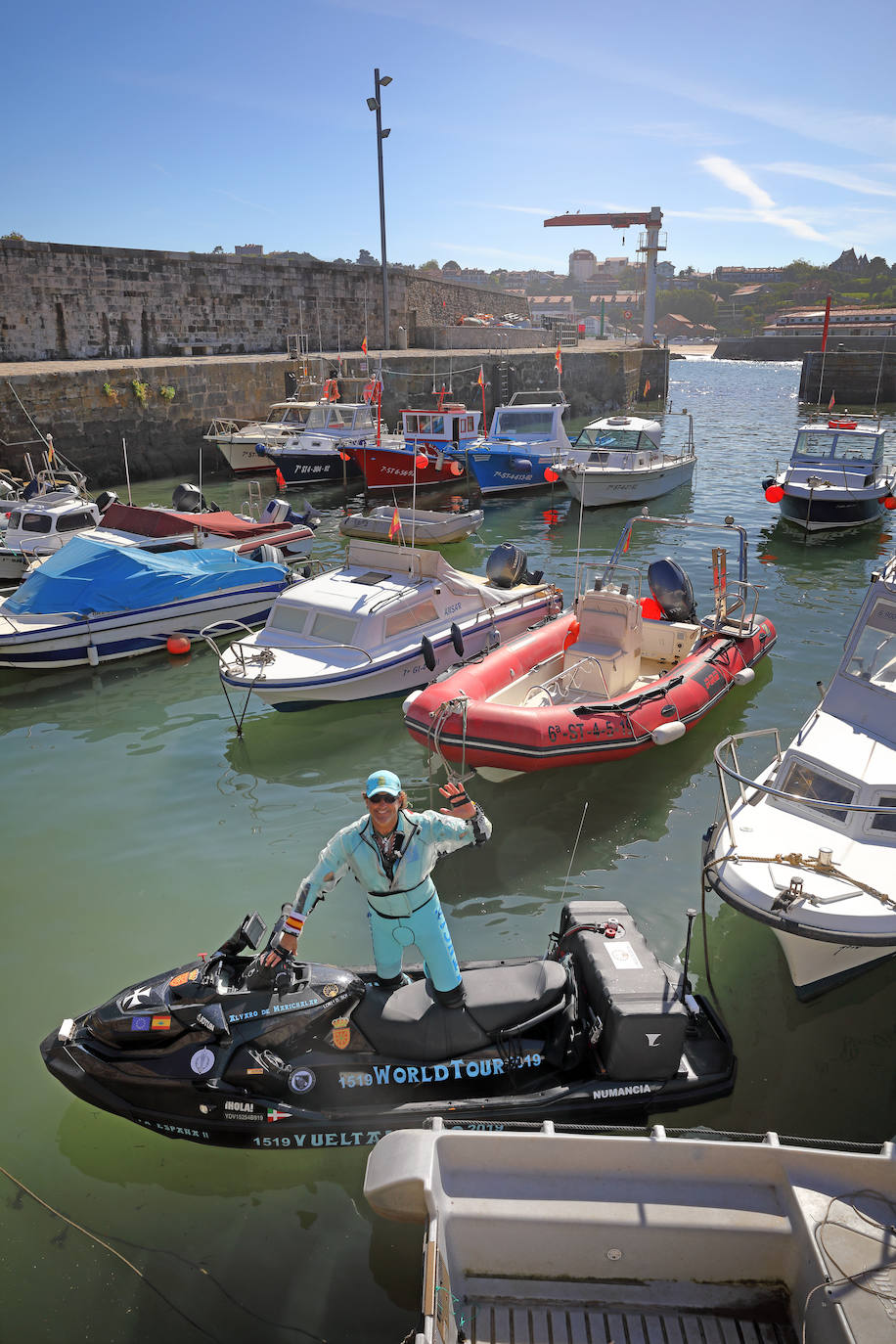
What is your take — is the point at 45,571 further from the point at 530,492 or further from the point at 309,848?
the point at 530,492

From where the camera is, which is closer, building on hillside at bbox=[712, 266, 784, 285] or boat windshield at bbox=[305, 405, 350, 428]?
boat windshield at bbox=[305, 405, 350, 428]

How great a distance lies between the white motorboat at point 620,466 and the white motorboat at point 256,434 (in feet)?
26.0

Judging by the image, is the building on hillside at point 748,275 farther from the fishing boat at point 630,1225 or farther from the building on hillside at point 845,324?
the fishing boat at point 630,1225

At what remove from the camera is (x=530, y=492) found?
22.2m

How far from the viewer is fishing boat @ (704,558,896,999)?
508cm

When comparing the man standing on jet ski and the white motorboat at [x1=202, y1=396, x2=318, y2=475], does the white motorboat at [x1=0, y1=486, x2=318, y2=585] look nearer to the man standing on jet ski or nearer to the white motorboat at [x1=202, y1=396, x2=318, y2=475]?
the white motorboat at [x1=202, y1=396, x2=318, y2=475]

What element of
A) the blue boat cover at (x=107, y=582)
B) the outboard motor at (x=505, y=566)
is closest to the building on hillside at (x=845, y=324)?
the outboard motor at (x=505, y=566)

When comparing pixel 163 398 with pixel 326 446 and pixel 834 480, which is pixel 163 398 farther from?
pixel 834 480

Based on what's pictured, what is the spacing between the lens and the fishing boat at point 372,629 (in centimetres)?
930

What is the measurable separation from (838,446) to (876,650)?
13.1 metres

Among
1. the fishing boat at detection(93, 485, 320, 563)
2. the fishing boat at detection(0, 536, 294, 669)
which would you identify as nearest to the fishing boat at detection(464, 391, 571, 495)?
the fishing boat at detection(93, 485, 320, 563)

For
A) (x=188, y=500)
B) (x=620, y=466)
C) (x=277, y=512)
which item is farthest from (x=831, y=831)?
(x=620, y=466)

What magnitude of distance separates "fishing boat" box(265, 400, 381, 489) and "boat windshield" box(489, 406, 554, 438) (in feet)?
10.5

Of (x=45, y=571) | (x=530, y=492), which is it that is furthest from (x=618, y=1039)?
(x=530, y=492)
